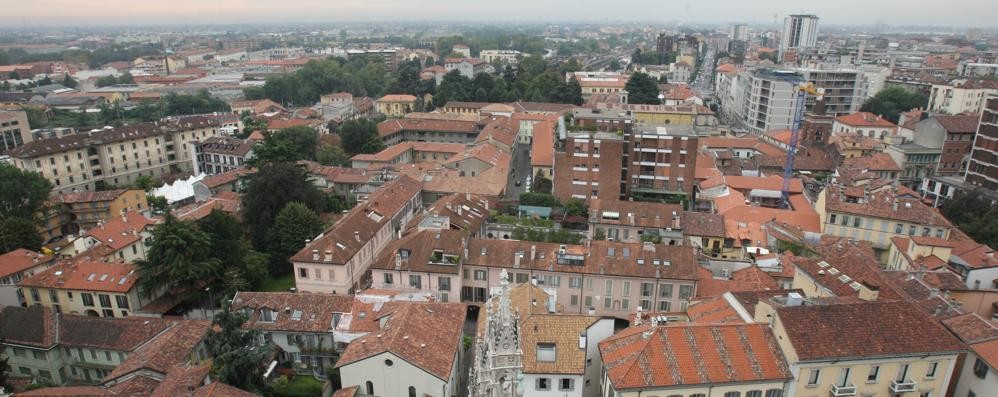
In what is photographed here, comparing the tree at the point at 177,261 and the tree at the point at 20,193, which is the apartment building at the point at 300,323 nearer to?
the tree at the point at 177,261

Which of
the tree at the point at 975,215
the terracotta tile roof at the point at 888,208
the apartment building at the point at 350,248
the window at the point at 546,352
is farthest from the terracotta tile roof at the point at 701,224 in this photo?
the apartment building at the point at 350,248

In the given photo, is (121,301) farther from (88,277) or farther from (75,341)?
(75,341)

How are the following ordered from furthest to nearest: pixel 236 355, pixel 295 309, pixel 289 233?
pixel 289 233 < pixel 295 309 < pixel 236 355

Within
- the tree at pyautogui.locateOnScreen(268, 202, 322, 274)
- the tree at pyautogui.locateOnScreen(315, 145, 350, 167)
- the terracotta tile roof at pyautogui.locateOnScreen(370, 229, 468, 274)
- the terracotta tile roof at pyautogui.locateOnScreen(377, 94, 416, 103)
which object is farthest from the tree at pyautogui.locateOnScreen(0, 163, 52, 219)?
the terracotta tile roof at pyautogui.locateOnScreen(377, 94, 416, 103)

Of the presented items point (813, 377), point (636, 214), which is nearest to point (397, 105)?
point (636, 214)

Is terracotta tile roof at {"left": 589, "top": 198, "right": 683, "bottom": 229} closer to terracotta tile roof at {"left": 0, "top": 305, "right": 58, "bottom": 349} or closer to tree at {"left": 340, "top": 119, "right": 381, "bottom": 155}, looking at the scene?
terracotta tile roof at {"left": 0, "top": 305, "right": 58, "bottom": 349}

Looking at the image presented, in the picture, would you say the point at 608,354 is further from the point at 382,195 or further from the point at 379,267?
the point at 382,195

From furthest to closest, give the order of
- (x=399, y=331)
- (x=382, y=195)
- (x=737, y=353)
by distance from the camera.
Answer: (x=382, y=195)
(x=399, y=331)
(x=737, y=353)

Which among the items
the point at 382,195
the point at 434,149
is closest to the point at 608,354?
the point at 382,195
